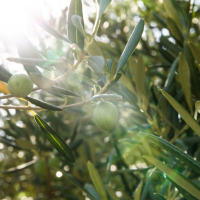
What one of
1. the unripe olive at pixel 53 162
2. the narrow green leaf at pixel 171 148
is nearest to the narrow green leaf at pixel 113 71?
the narrow green leaf at pixel 171 148

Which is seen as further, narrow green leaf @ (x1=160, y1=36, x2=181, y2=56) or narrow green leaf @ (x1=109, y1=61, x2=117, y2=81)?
narrow green leaf @ (x1=160, y1=36, x2=181, y2=56)

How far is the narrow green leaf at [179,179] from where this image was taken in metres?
0.64

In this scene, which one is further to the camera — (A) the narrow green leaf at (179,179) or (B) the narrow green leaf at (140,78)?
(B) the narrow green leaf at (140,78)


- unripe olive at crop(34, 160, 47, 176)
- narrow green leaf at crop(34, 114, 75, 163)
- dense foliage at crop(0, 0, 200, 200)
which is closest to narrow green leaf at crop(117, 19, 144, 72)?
dense foliage at crop(0, 0, 200, 200)

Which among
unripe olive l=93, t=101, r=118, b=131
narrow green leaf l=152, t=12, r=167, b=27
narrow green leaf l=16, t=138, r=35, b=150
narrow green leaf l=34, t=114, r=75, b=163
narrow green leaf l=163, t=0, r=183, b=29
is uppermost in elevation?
narrow green leaf l=163, t=0, r=183, b=29

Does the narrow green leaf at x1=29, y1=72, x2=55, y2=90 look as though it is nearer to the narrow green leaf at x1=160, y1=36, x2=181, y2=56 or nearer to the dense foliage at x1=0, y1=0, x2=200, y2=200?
the dense foliage at x1=0, y1=0, x2=200, y2=200

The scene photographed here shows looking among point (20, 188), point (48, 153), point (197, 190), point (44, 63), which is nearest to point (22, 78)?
point (44, 63)

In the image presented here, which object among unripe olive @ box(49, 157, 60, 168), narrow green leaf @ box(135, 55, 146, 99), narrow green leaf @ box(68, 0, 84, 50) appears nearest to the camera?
narrow green leaf @ box(68, 0, 84, 50)

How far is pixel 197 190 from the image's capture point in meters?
0.66

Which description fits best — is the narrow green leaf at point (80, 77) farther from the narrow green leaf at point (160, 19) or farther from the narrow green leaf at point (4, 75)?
the narrow green leaf at point (160, 19)

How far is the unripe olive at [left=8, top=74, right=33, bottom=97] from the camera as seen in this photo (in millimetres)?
656

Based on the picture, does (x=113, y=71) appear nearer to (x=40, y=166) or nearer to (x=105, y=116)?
(x=105, y=116)

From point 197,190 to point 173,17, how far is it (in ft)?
4.32

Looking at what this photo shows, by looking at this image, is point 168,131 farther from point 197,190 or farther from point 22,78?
point 22,78
